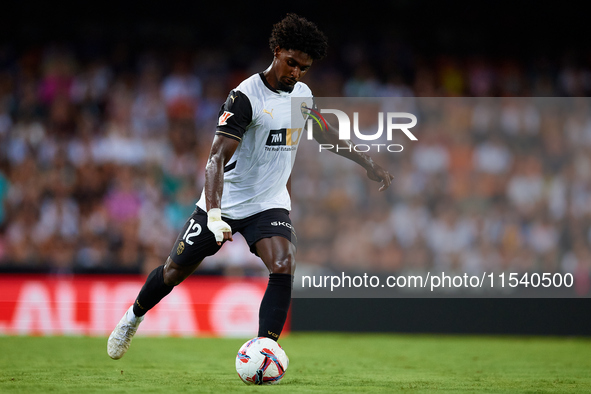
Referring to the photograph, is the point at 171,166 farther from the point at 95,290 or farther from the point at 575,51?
the point at 575,51

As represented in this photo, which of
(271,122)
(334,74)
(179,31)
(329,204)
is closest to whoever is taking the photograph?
(271,122)

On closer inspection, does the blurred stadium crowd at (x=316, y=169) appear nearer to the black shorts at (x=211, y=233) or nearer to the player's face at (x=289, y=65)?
the black shorts at (x=211, y=233)

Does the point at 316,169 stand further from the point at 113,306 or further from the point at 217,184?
the point at 217,184

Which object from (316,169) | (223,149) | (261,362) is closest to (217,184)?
(223,149)

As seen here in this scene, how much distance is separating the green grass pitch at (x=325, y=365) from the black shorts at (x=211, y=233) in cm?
89

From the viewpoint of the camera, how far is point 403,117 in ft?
36.6

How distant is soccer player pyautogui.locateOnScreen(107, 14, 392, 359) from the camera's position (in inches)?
183

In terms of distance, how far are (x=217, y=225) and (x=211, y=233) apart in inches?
19.1

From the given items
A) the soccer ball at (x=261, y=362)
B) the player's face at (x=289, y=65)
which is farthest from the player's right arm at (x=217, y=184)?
the soccer ball at (x=261, y=362)

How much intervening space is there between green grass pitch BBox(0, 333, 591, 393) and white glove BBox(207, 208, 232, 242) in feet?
3.15

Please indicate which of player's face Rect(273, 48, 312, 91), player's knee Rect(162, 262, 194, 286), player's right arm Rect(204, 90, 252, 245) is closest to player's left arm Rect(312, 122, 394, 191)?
player's face Rect(273, 48, 312, 91)

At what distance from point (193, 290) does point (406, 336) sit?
3.00 m

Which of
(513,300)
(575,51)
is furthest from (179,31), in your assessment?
(513,300)

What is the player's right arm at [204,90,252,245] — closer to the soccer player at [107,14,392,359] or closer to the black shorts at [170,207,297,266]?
the soccer player at [107,14,392,359]
